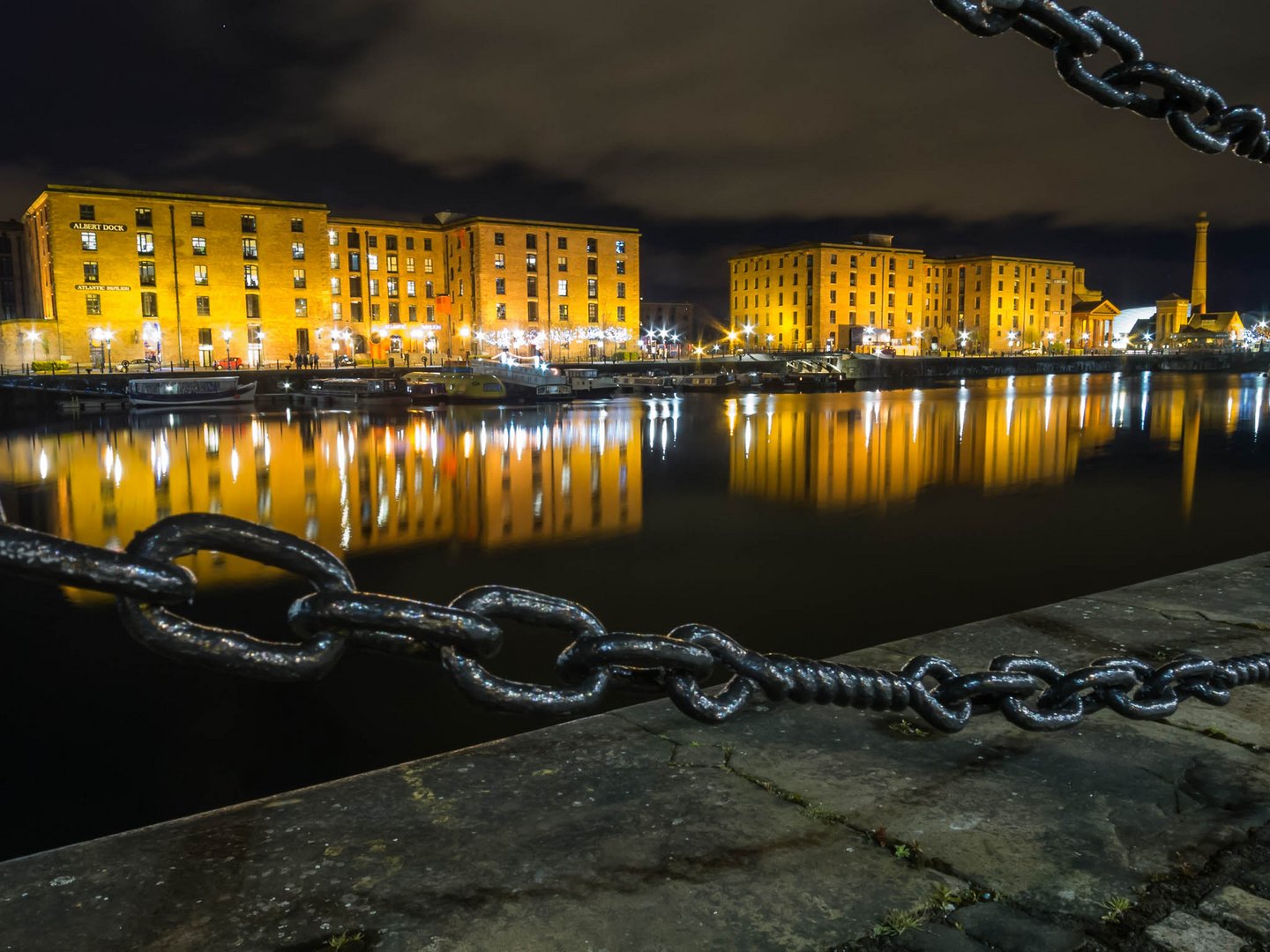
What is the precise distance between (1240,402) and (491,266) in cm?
5839

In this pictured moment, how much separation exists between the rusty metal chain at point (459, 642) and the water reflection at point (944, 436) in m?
13.8

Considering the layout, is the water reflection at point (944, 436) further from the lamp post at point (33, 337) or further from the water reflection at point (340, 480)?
the lamp post at point (33, 337)

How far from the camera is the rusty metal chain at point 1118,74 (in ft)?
6.83

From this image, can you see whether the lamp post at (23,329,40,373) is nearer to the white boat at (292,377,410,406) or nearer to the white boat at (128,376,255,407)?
the white boat at (292,377,410,406)

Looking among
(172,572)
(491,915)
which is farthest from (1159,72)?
(491,915)

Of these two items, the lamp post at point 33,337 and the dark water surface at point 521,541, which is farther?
the lamp post at point 33,337

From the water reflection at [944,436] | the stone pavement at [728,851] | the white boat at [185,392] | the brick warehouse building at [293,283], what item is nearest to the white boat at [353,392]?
the white boat at [185,392]

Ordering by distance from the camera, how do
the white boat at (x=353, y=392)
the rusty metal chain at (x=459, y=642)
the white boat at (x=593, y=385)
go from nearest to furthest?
1. the rusty metal chain at (x=459, y=642)
2. the white boat at (x=353, y=392)
3. the white boat at (x=593, y=385)

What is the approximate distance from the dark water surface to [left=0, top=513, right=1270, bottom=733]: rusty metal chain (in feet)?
10.5

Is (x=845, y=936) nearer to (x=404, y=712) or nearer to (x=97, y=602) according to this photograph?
(x=404, y=712)

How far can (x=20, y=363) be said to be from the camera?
58875mm

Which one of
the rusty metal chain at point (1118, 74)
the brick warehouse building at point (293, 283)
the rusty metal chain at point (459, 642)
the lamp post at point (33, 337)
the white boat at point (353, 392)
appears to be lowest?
the white boat at point (353, 392)

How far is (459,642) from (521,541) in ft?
Answer: 38.3

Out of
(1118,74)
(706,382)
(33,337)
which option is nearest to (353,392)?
(33,337)
